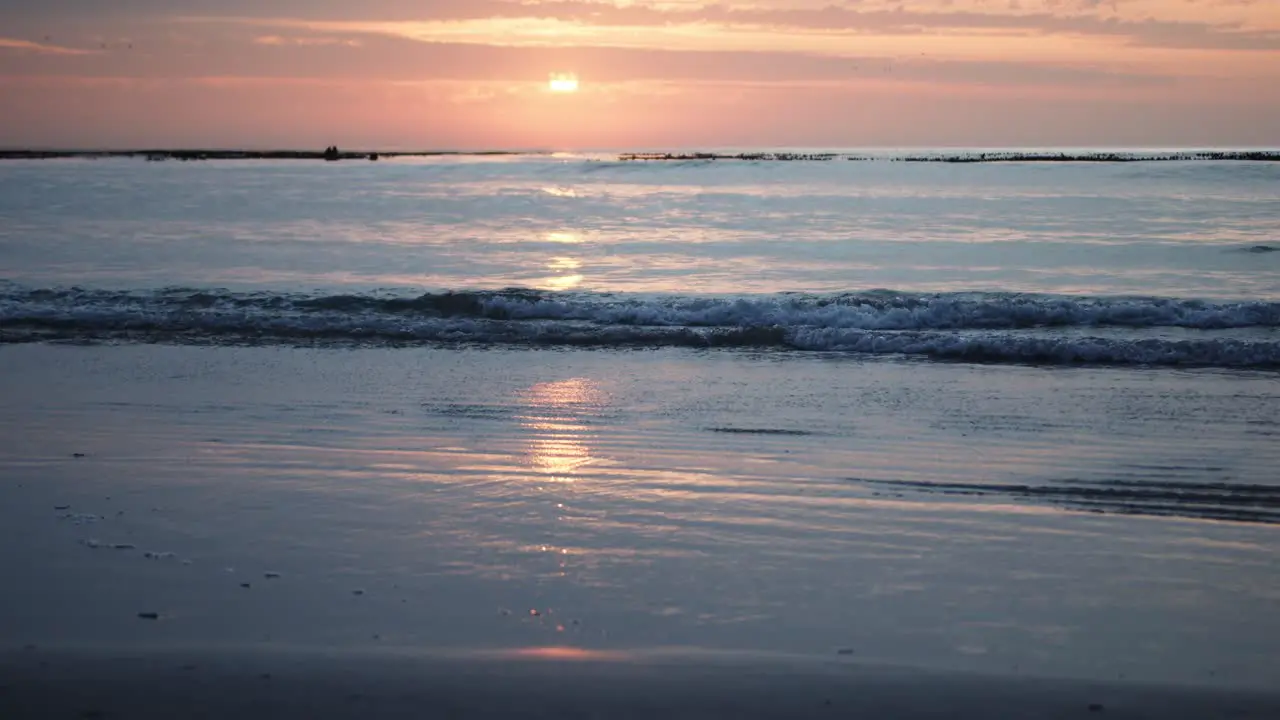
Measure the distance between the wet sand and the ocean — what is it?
0.16m

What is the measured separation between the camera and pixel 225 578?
549 centimetres

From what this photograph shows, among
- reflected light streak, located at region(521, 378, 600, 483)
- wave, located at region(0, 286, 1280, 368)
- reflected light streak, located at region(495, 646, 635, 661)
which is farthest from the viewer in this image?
wave, located at region(0, 286, 1280, 368)

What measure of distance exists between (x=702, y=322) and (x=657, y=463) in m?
8.67

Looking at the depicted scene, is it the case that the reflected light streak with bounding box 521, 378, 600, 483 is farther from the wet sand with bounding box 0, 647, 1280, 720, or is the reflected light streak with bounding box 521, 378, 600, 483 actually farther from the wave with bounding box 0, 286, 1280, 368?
the wave with bounding box 0, 286, 1280, 368

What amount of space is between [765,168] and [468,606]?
179 ft

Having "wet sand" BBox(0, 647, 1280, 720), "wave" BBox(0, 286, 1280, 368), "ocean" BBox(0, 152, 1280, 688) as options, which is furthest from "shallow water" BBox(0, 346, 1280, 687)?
"wave" BBox(0, 286, 1280, 368)

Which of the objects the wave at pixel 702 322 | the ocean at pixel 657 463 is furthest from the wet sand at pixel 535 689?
the wave at pixel 702 322

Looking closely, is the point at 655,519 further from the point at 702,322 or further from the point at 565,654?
the point at 702,322

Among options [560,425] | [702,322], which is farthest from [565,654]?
[702,322]

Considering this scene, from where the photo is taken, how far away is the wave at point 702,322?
13391 mm

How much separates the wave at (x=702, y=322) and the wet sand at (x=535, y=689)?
904cm

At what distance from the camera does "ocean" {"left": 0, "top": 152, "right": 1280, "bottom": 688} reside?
16.4 feet

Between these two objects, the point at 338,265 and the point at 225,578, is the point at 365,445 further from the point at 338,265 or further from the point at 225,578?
the point at 338,265

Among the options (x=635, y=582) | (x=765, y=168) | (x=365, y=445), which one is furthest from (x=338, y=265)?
(x=765, y=168)
